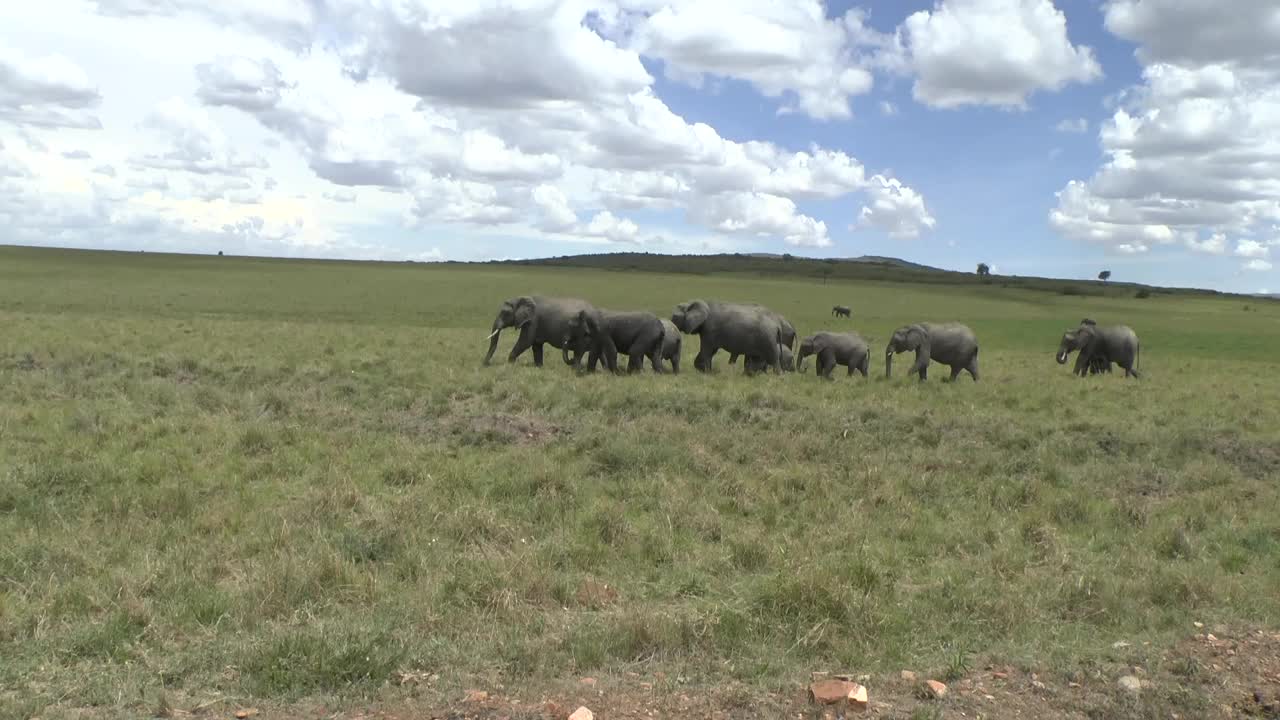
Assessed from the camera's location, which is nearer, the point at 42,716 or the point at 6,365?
the point at 42,716

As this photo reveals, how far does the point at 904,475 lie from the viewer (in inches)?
475

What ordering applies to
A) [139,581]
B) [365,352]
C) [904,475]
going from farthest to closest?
[365,352] → [904,475] → [139,581]

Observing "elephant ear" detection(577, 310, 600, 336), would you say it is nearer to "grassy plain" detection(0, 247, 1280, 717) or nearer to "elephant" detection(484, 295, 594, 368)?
"elephant" detection(484, 295, 594, 368)

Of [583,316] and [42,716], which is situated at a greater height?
[583,316]

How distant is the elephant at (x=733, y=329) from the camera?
77.5 ft

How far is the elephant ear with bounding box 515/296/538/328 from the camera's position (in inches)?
898

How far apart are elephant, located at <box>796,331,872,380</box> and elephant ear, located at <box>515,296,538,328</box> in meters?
6.88

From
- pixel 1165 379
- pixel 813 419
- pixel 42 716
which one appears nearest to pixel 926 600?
pixel 42 716

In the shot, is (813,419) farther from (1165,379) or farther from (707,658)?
(1165,379)

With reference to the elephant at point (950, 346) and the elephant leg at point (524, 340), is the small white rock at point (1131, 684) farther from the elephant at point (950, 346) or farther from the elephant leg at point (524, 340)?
the elephant at point (950, 346)

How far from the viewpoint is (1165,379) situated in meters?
26.7

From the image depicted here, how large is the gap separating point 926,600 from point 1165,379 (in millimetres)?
22918

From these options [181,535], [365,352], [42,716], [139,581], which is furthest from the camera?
[365,352]

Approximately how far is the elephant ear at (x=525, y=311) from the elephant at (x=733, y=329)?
3649 millimetres
